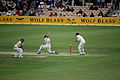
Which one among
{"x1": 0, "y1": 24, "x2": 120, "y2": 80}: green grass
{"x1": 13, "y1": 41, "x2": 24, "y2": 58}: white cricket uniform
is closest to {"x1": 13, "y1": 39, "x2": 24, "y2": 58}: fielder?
{"x1": 13, "y1": 41, "x2": 24, "y2": 58}: white cricket uniform

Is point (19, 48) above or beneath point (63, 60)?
above

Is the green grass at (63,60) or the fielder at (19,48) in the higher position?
the fielder at (19,48)

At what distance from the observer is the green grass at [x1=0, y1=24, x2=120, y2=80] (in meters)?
25.0

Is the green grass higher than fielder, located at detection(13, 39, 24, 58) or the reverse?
the reverse

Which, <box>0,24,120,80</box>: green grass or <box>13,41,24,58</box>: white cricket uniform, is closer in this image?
<box>0,24,120,80</box>: green grass

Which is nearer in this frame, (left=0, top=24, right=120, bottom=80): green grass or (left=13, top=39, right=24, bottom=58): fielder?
(left=0, top=24, right=120, bottom=80): green grass

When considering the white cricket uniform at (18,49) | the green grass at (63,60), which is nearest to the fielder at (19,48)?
the white cricket uniform at (18,49)

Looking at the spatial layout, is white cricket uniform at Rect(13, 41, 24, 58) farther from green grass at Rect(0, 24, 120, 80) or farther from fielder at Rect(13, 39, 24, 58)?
green grass at Rect(0, 24, 120, 80)

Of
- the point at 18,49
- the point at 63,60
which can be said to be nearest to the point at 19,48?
the point at 18,49

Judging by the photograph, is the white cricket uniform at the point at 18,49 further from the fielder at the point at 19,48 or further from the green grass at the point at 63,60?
the green grass at the point at 63,60

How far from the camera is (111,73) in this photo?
83.9 feet

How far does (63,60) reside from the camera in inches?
1195

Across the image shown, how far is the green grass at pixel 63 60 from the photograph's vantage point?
2502 cm

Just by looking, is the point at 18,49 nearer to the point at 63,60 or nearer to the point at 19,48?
the point at 19,48
